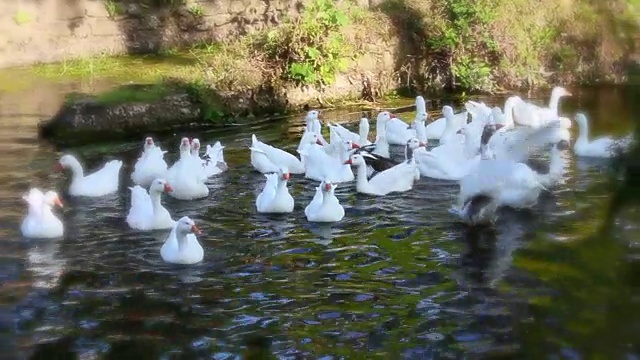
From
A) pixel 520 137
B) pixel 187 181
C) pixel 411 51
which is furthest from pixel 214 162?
pixel 411 51

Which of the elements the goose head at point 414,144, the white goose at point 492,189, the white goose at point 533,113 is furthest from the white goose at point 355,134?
the white goose at point 492,189

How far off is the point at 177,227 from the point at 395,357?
276cm

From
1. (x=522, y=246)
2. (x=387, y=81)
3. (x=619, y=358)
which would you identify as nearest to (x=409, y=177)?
(x=522, y=246)

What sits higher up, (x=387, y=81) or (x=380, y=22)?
(x=380, y=22)

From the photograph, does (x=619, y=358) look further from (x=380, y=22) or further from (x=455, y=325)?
(x=380, y=22)

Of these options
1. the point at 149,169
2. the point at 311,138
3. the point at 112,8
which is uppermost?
the point at 112,8

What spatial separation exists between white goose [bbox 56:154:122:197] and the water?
0.23 m

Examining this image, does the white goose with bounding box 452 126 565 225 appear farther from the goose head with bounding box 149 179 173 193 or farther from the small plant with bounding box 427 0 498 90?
the small plant with bounding box 427 0 498 90

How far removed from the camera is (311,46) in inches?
618

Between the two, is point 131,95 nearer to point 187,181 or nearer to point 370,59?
point 187,181

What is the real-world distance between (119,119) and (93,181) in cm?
384

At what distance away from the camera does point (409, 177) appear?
10359 mm

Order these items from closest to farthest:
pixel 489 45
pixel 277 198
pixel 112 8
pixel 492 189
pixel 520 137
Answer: pixel 520 137 < pixel 492 189 < pixel 277 198 < pixel 489 45 < pixel 112 8

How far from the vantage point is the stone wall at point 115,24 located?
1867 cm
